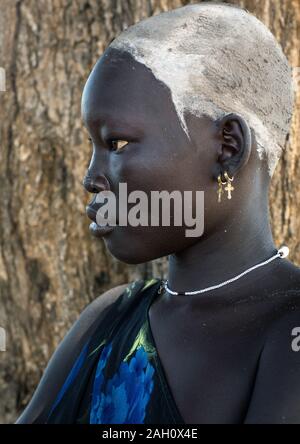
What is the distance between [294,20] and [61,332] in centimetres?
155

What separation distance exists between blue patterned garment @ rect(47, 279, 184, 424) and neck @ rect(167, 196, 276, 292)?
222 mm

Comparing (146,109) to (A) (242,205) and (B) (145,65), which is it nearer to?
(B) (145,65)

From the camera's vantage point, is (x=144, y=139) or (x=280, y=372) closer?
(x=280, y=372)

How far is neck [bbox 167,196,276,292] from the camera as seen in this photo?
2256 mm

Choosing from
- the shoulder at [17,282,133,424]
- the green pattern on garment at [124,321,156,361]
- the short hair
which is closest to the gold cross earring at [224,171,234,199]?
the short hair

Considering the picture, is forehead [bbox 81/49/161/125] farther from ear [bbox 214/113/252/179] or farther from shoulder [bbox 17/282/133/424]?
shoulder [bbox 17/282/133/424]

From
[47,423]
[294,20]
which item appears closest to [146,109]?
[47,423]

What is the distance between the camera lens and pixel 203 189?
7.18 feet

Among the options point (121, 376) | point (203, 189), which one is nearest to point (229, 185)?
point (203, 189)

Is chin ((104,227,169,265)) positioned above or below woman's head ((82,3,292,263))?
below

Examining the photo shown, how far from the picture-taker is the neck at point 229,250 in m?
2.26

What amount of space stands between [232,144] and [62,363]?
0.85 m

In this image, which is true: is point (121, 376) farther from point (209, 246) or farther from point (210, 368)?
point (209, 246)

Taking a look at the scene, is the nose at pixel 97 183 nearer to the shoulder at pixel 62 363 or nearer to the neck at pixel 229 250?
the neck at pixel 229 250
